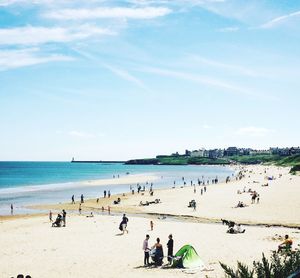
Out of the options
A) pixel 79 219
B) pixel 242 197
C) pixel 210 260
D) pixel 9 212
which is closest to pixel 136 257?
pixel 210 260

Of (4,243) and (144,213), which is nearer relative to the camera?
(4,243)

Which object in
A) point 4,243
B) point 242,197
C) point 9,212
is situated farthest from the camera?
point 242,197

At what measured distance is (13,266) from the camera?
21219mm

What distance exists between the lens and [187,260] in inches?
773

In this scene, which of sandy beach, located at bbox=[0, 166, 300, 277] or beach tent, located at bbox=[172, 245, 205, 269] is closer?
beach tent, located at bbox=[172, 245, 205, 269]

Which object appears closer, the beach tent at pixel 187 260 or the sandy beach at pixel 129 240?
the beach tent at pixel 187 260

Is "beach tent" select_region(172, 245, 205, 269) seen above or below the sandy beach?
above

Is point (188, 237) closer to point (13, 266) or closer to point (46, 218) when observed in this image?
point (13, 266)

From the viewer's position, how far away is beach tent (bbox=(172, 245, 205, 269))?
64.0 feet

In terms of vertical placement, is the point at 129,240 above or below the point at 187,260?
below

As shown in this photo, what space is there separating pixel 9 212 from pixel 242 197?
29611 mm

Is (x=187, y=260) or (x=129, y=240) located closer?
(x=187, y=260)

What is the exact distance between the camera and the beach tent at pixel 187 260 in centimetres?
1952

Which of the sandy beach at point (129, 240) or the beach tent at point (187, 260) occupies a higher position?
the beach tent at point (187, 260)
